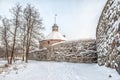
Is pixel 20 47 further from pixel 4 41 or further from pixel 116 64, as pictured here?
pixel 116 64

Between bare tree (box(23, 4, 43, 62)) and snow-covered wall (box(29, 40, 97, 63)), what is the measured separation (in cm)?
223

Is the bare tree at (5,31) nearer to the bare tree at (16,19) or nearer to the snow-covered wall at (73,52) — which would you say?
the bare tree at (16,19)

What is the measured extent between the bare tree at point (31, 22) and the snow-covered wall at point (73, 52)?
2231mm

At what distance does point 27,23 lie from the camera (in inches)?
840

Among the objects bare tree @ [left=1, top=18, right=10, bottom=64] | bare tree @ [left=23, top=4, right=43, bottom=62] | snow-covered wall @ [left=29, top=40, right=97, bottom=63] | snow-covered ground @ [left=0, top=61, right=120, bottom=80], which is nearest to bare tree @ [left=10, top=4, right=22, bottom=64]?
bare tree @ [left=23, top=4, right=43, bottom=62]

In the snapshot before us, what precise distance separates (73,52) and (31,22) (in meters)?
5.85

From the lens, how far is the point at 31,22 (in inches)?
840

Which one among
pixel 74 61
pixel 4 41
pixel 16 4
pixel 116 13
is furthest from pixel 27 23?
pixel 116 13

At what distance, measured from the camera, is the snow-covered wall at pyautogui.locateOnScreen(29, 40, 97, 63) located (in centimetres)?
1741

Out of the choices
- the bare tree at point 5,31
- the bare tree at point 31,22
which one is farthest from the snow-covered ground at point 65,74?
the bare tree at point 5,31

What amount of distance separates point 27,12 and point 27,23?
1.21 meters

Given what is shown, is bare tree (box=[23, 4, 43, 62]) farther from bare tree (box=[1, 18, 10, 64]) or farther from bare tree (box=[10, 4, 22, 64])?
bare tree (box=[1, 18, 10, 64])

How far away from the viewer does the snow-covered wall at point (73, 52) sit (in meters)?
17.4

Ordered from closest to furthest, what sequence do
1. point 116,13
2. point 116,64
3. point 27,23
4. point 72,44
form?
point 116,64, point 116,13, point 72,44, point 27,23
